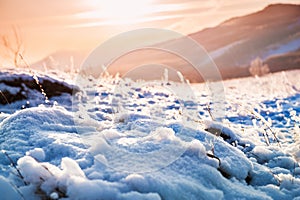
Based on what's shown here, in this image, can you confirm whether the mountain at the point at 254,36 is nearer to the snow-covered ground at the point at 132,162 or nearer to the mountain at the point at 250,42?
the mountain at the point at 250,42

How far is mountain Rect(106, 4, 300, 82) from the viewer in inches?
1460

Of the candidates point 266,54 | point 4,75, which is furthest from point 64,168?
point 266,54

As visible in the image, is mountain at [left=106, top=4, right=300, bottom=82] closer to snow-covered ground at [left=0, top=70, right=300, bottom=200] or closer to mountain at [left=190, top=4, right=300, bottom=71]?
mountain at [left=190, top=4, right=300, bottom=71]

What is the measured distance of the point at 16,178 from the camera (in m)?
2.93

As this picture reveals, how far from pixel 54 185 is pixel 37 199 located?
0.16 m

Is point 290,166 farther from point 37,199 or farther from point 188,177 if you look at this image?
point 37,199

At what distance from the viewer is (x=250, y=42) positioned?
51.6 m

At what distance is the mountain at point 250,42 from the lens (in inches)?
1460

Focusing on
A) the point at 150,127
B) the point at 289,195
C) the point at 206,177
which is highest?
the point at 150,127

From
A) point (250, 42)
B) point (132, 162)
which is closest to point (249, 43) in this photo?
point (250, 42)

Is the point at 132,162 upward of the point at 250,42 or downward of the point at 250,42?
downward

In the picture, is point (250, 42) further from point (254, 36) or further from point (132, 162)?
point (132, 162)

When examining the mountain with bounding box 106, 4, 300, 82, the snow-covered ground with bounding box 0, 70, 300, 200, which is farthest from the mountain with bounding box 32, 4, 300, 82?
the snow-covered ground with bounding box 0, 70, 300, 200

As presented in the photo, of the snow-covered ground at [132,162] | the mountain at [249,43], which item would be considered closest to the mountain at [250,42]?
the mountain at [249,43]
